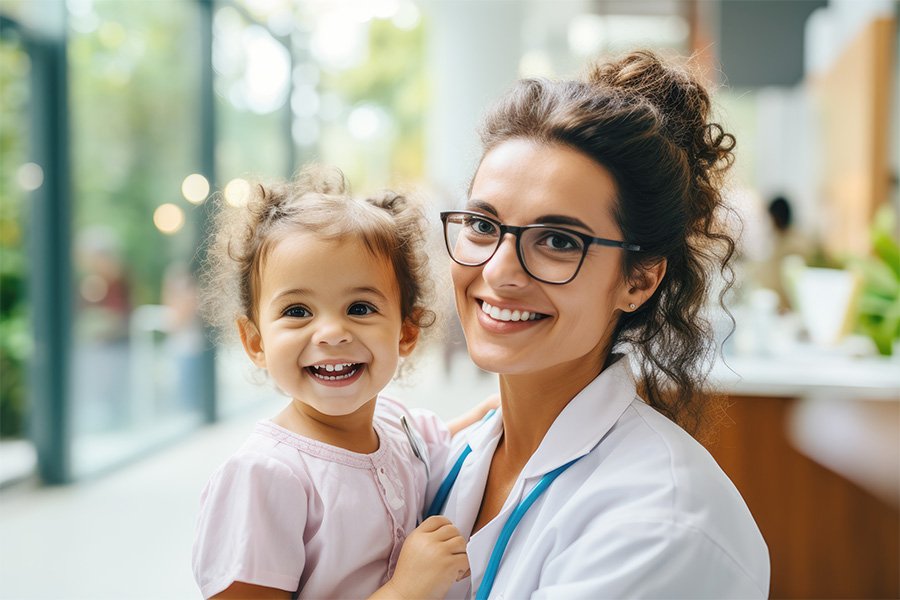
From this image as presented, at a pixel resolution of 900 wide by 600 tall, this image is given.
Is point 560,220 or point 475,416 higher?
point 560,220

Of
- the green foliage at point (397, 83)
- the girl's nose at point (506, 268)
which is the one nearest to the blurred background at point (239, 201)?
the girl's nose at point (506, 268)

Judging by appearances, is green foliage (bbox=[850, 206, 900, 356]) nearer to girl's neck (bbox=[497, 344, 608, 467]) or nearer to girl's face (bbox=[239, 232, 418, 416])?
girl's neck (bbox=[497, 344, 608, 467])

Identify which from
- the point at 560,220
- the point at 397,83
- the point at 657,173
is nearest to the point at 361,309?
the point at 560,220

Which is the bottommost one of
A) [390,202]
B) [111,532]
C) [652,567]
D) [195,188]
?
[111,532]

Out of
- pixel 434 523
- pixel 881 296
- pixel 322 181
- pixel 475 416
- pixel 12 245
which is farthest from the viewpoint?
pixel 12 245

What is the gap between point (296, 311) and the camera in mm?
1301

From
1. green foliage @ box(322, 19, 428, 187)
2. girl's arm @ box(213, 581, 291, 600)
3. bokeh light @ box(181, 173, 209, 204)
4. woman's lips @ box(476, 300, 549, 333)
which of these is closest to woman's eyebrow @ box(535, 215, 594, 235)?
woman's lips @ box(476, 300, 549, 333)

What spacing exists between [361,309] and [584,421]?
39 cm

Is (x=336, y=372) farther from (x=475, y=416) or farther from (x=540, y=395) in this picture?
(x=475, y=416)

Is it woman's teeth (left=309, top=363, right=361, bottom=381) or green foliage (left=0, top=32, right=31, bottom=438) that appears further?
green foliage (left=0, top=32, right=31, bottom=438)

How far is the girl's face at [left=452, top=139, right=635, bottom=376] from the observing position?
118 cm

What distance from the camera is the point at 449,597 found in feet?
4.09

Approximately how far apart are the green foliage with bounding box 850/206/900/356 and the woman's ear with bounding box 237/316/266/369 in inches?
106

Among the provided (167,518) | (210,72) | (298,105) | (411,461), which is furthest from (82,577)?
(298,105)
